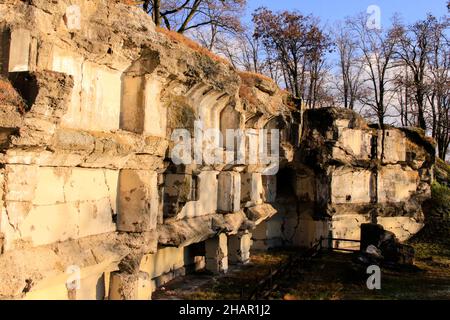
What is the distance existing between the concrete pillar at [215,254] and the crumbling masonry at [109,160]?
0.02 meters

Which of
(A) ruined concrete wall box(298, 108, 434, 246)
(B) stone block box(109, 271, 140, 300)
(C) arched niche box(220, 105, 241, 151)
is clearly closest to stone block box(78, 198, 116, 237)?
(B) stone block box(109, 271, 140, 300)

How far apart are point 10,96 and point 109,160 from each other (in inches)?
88.9

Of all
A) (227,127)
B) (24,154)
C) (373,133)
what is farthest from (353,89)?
(24,154)

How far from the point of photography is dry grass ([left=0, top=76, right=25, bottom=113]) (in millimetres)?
4773

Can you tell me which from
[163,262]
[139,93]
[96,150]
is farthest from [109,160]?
[163,262]

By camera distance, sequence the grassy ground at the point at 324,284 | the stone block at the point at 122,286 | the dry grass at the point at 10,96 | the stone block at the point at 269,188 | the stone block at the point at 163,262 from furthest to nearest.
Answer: the stone block at the point at 269,188 → the grassy ground at the point at 324,284 → the stone block at the point at 163,262 → the stone block at the point at 122,286 → the dry grass at the point at 10,96

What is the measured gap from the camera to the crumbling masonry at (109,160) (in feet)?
16.8

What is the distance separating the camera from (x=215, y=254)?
11312 millimetres

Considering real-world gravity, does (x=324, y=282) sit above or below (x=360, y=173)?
below

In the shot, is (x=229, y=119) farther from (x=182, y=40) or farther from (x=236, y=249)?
(x=236, y=249)

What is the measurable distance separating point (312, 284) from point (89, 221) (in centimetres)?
571

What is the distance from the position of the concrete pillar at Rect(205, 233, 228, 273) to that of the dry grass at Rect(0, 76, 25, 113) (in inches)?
277

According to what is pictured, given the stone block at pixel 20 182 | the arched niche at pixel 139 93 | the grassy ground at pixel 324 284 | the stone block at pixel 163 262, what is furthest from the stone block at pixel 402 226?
the stone block at pixel 20 182

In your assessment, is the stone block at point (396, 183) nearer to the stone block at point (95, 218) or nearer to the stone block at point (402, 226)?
the stone block at point (402, 226)
